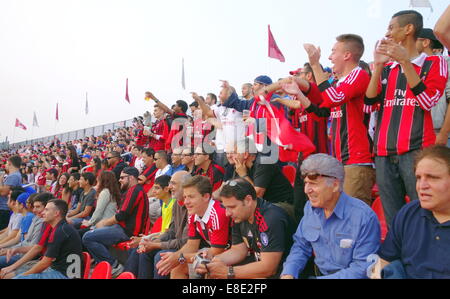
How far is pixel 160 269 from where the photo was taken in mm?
3686

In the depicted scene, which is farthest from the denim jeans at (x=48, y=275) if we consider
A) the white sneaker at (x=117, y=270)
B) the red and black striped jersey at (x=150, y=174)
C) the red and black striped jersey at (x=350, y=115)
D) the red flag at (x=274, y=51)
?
the red flag at (x=274, y=51)

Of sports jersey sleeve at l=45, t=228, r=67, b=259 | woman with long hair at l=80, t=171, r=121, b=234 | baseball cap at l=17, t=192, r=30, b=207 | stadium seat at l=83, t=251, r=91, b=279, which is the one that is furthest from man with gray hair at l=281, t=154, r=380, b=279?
baseball cap at l=17, t=192, r=30, b=207

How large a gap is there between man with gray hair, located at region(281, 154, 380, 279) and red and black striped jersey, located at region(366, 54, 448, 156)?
656 mm

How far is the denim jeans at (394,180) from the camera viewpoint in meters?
2.94

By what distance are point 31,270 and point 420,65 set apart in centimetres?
491

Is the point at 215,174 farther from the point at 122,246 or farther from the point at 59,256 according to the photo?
the point at 59,256

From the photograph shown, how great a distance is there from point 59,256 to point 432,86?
4622 millimetres

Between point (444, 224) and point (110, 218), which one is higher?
point (444, 224)

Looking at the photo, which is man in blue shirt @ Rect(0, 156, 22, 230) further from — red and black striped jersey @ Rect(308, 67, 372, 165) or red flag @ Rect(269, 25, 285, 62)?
red flag @ Rect(269, 25, 285, 62)

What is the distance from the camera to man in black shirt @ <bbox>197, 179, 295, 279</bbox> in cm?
306

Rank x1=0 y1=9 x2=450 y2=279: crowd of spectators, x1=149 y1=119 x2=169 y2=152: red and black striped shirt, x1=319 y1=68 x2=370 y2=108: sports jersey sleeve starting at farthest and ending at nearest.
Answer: x1=149 y1=119 x2=169 y2=152: red and black striped shirt
x1=319 y1=68 x2=370 y2=108: sports jersey sleeve
x1=0 y1=9 x2=450 y2=279: crowd of spectators
